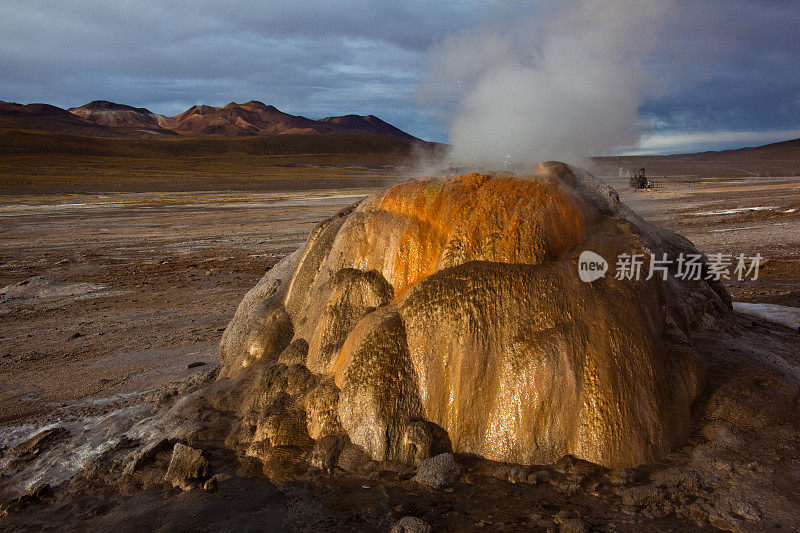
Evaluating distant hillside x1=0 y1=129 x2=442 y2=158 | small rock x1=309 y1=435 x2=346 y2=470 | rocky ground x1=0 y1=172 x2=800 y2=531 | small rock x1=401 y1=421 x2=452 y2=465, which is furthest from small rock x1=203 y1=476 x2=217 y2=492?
distant hillside x1=0 y1=129 x2=442 y2=158

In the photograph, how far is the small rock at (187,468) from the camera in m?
3.74

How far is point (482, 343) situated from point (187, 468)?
2.03m

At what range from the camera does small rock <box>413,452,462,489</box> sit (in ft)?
11.3

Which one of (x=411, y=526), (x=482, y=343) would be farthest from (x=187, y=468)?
(x=482, y=343)

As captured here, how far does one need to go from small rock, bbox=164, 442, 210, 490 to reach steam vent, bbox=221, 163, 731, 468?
33 cm

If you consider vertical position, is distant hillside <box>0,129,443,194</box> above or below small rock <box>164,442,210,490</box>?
above

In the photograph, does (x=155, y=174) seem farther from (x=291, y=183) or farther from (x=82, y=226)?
(x=82, y=226)

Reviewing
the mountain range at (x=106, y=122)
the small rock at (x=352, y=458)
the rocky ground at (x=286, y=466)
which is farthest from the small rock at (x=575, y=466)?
the mountain range at (x=106, y=122)

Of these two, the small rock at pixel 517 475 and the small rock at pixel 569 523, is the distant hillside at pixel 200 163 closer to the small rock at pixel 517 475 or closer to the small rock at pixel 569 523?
the small rock at pixel 517 475

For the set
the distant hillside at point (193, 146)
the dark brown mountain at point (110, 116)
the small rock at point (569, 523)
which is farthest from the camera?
the dark brown mountain at point (110, 116)

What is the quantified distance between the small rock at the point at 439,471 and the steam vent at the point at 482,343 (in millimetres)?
111

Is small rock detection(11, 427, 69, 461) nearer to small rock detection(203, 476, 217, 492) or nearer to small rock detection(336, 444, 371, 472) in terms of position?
Result: small rock detection(203, 476, 217, 492)

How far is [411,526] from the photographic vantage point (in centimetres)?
308

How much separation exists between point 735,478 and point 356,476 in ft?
7.09
